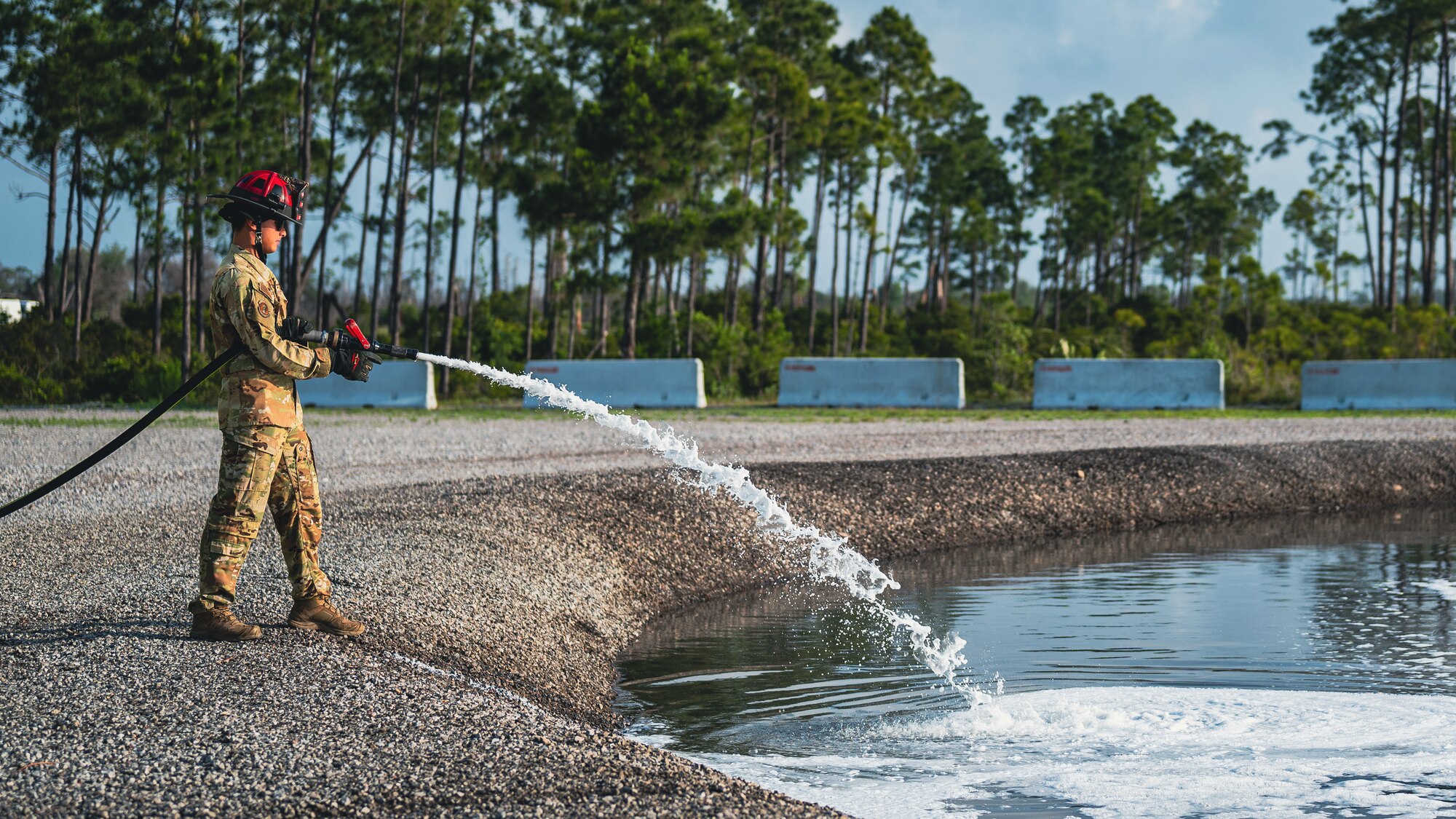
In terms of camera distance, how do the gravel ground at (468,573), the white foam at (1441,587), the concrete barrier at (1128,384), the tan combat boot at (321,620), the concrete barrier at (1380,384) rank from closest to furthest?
the gravel ground at (468,573) → the tan combat boot at (321,620) → the white foam at (1441,587) → the concrete barrier at (1380,384) → the concrete barrier at (1128,384)

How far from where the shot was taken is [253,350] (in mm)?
5320

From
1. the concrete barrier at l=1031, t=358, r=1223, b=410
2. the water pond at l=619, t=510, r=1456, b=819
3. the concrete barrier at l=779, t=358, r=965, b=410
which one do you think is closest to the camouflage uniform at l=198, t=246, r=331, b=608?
the water pond at l=619, t=510, r=1456, b=819

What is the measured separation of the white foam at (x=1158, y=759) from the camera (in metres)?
4.77

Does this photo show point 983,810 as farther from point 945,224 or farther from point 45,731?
point 945,224

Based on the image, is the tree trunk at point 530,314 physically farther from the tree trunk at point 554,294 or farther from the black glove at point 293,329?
the black glove at point 293,329

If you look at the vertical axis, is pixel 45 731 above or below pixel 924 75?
below

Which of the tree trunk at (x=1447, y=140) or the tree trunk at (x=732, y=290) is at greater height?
the tree trunk at (x=1447, y=140)

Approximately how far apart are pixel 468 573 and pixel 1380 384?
800 inches

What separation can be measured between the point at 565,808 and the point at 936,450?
446 inches

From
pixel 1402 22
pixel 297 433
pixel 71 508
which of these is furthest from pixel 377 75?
pixel 297 433

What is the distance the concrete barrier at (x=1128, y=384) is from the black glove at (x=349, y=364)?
19.7 m

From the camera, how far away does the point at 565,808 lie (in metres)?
3.77

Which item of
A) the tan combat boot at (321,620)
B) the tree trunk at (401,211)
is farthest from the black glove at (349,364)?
the tree trunk at (401,211)

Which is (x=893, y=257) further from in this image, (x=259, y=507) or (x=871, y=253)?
(x=259, y=507)
